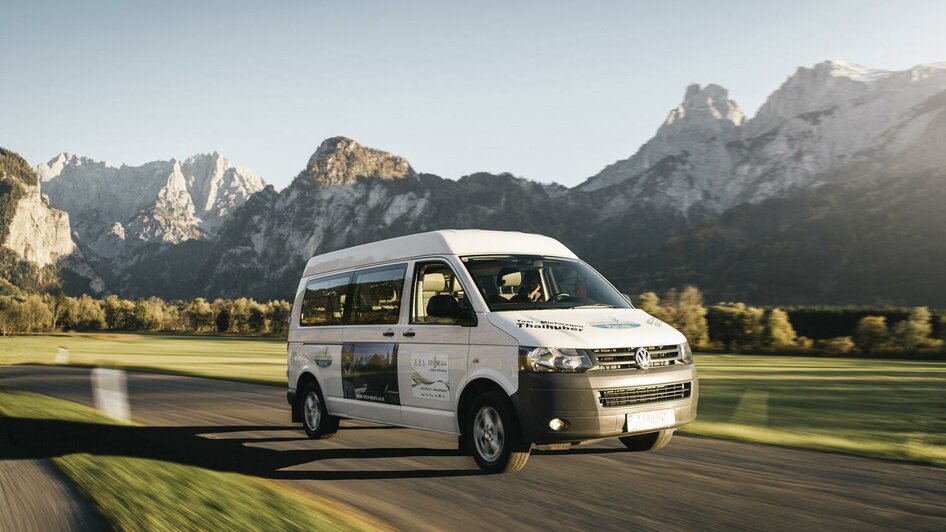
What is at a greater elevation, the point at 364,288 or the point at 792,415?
the point at 364,288

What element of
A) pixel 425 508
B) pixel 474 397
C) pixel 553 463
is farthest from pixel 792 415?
pixel 425 508

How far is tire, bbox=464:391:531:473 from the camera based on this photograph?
22.1 feet

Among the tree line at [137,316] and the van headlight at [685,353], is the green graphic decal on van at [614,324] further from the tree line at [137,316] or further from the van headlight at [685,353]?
the tree line at [137,316]

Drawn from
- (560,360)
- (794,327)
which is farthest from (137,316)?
(560,360)

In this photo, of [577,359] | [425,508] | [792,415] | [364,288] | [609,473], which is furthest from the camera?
[792,415]

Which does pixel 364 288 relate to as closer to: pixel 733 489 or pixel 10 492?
pixel 10 492

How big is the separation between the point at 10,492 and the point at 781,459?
25.1 ft

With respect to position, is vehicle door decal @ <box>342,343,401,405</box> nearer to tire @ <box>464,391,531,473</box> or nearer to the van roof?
the van roof

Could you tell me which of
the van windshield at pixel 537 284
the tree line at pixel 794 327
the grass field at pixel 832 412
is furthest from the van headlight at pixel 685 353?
the tree line at pixel 794 327

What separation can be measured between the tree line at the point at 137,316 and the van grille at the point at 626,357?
287 feet

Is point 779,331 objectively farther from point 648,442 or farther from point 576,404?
point 576,404

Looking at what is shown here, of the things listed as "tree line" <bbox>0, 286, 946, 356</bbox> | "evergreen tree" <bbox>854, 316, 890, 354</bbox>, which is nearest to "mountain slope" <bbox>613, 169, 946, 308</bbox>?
"tree line" <bbox>0, 286, 946, 356</bbox>

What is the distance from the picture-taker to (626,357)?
6.64 m

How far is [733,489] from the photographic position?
6340mm
